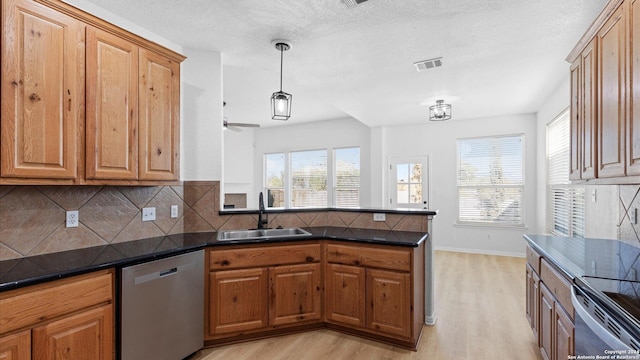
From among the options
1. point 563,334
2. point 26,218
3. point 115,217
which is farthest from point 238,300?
point 563,334

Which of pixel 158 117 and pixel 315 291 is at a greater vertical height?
pixel 158 117

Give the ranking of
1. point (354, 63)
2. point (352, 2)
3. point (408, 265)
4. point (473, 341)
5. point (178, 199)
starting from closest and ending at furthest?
point (352, 2)
point (408, 265)
point (473, 341)
point (178, 199)
point (354, 63)

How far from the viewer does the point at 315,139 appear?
7543 millimetres

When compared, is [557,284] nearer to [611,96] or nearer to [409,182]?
[611,96]

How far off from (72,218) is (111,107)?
833mm

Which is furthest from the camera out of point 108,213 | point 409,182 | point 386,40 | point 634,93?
point 409,182

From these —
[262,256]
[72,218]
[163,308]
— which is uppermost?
→ [72,218]

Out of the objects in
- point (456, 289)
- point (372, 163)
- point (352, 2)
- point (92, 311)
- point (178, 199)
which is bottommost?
point (456, 289)

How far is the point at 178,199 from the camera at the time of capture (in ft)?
9.56

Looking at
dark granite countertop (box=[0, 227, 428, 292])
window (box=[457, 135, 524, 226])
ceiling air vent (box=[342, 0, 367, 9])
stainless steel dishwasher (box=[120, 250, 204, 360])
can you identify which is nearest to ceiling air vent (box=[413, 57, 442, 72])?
ceiling air vent (box=[342, 0, 367, 9])

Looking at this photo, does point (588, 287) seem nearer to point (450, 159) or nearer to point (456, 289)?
point (456, 289)

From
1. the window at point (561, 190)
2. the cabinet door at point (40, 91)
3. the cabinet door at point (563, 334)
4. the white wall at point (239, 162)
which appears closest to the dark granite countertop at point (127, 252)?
the cabinet door at point (40, 91)

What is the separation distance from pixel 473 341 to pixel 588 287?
1.60m

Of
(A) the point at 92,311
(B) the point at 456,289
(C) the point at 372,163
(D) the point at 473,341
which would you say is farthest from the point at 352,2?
(C) the point at 372,163
